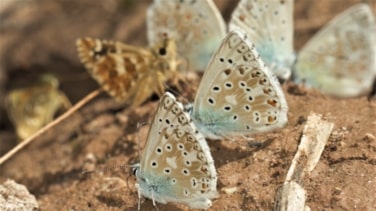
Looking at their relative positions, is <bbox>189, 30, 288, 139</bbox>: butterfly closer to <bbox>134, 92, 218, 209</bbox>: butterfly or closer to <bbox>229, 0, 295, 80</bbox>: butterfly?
<bbox>134, 92, 218, 209</bbox>: butterfly

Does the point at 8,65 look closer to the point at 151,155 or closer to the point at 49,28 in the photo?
the point at 49,28

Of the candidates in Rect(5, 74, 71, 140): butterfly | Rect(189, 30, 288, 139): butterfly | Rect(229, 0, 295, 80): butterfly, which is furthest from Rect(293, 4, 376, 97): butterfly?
Rect(5, 74, 71, 140): butterfly

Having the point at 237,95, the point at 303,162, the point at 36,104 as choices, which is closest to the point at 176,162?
the point at 237,95

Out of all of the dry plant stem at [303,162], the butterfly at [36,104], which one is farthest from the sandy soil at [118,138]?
the butterfly at [36,104]

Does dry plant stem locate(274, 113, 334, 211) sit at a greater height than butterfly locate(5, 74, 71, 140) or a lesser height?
greater

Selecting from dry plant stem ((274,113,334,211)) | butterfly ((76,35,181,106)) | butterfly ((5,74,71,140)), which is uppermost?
butterfly ((76,35,181,106))

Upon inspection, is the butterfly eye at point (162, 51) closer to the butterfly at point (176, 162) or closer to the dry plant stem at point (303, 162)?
the dry plant stem at point (303, 162)
